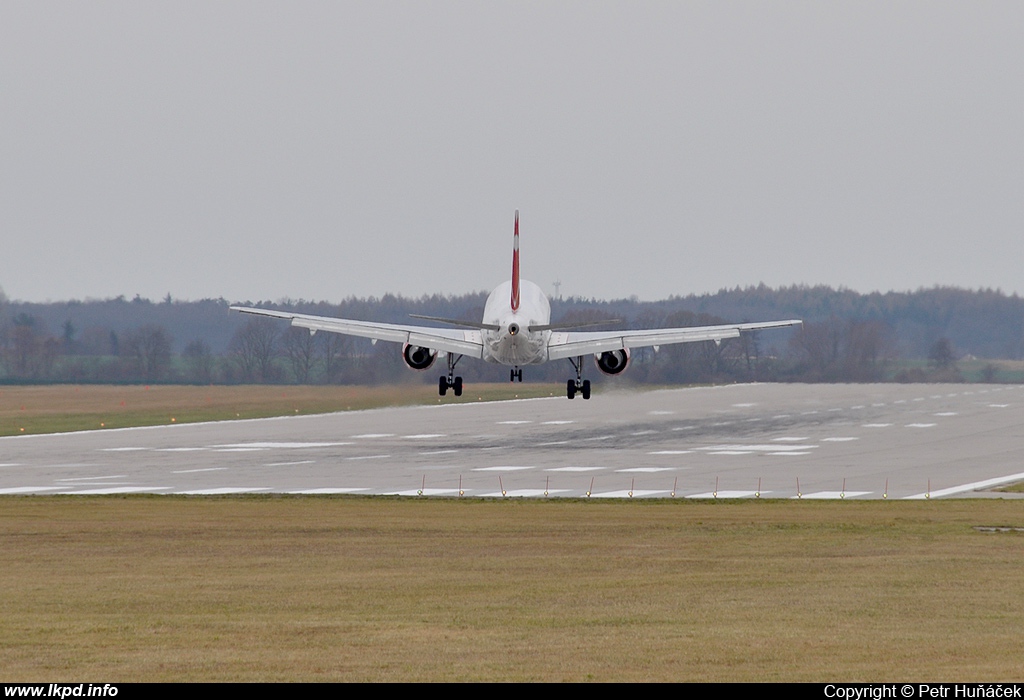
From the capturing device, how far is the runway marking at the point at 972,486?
50322 mm

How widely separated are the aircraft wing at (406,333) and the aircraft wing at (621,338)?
14.2 feet

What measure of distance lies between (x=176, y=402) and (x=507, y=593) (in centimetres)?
8636

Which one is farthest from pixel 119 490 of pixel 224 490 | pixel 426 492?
pixel 426 492

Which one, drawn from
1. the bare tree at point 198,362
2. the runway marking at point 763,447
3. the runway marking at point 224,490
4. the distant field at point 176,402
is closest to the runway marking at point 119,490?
the runway marking at point 224,490

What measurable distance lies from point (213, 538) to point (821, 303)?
164 metres

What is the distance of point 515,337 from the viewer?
218ft

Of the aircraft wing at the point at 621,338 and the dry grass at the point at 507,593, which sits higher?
the aircraft wing at the point at 621,338

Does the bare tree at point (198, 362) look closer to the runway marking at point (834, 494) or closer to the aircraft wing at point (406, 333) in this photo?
the aircraft wing at point (406, 333)

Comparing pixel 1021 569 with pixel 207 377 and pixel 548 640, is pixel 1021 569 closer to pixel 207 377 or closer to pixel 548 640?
pixel 548 640

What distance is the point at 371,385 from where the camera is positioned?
99.4 m

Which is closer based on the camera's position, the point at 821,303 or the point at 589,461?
the point at 589,461

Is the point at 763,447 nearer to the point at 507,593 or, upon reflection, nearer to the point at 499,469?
the point at 499,469

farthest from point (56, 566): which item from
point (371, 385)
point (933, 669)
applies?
point (371, 385)

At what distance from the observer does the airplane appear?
67.2 meters
